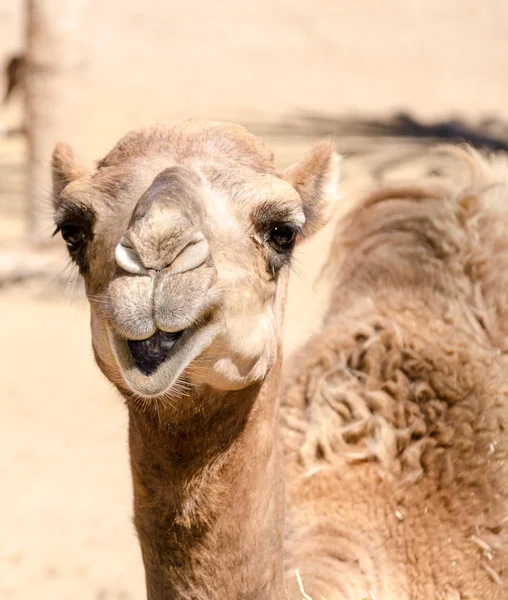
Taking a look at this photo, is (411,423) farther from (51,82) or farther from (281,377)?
(51,82)

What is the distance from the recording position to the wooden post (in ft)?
26.8

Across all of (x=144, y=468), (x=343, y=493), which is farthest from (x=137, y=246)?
(x=343, y=493)

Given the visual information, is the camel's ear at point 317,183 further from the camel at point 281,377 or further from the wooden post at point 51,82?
the wooden post at point 51,82

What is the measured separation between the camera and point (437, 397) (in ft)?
Result: 10.7

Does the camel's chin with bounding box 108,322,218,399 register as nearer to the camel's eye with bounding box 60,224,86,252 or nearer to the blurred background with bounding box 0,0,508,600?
the camel's eye with bounding box 60,224,86,252

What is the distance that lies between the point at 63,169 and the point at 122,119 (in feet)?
39.1

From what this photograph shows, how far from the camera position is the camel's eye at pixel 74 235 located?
2.49 m

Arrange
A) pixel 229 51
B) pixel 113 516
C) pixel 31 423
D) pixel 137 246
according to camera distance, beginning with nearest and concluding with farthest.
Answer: pixel 137 246 → pixel 113 516 → pixel 31 423 → pixel 229 51

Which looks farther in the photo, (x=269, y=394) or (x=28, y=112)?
(x=28, y=112)

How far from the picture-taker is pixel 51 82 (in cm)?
845

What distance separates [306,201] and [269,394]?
1.82 ft

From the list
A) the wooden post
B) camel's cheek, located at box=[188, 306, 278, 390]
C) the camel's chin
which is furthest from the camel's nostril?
the wooden post

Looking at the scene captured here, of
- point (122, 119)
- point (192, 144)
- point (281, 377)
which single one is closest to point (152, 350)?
point (192, 144)

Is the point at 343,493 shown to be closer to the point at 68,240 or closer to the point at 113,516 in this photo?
Answer: the point at 68,240
